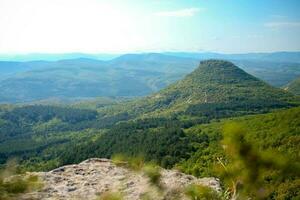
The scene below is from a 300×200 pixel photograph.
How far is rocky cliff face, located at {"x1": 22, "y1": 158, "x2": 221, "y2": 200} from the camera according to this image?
7.93m

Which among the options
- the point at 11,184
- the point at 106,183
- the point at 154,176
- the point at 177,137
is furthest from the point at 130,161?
the point at 177,137

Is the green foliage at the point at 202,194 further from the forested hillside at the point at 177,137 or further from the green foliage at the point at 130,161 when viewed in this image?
the forested hillside at the point at 177,137

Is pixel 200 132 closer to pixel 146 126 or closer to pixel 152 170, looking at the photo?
pixel 146 126

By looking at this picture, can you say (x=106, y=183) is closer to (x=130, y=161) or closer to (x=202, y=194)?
(x=130, y=161)

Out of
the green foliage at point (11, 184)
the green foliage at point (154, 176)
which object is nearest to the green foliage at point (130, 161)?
the green foliage at point (154, 176)

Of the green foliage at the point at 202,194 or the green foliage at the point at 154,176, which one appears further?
the green foliage at the point at 154,176

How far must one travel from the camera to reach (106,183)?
30.1ft

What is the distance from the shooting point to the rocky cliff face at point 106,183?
793 cm

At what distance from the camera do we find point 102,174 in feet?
32.7

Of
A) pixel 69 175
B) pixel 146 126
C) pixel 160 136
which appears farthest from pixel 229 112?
pixel 69 175

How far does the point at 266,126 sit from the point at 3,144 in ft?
395

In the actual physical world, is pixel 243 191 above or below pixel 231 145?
below

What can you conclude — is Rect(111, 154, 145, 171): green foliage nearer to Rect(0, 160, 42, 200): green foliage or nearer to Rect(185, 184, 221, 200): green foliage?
Rect(185, 184, 221, 200): green foliage

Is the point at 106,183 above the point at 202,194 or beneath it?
beneath
